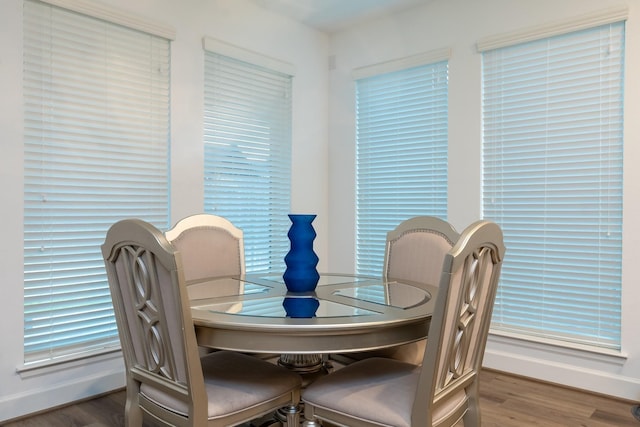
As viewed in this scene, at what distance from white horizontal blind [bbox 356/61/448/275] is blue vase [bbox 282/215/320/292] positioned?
6.08ft

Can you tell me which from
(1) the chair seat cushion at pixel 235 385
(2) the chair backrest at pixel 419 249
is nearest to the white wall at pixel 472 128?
(2) the chair backrest at pixel 419 249

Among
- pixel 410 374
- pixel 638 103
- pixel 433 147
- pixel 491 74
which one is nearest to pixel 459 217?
pixel 433 147

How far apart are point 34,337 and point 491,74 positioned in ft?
11.2

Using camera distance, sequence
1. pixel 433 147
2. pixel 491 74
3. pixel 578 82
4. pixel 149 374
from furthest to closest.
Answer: pixel 433 147 < pixel 491 74 < pixel 578 82 < pixel 149 374

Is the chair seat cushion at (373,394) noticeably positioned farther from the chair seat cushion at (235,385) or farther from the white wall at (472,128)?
the white wall at (472,128)

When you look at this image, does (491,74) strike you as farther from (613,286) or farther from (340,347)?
(340,347)

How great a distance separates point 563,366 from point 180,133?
118 inches

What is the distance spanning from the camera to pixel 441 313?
144cm

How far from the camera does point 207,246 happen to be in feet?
8.68

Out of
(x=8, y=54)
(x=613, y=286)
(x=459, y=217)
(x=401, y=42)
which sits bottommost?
(x=613, y=286)

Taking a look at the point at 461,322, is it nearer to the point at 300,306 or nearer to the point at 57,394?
the point at 300,306

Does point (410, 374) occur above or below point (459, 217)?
below

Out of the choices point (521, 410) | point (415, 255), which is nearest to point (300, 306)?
point (415, 255)

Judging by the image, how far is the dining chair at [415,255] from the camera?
2.34 m
